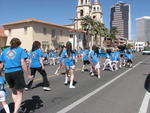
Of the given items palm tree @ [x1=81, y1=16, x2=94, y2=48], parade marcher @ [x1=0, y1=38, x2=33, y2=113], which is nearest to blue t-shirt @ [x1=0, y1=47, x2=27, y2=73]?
parade marcher @ [x1=0, y1=38, x2=33, y2=113]

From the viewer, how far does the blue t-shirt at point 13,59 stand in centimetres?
483

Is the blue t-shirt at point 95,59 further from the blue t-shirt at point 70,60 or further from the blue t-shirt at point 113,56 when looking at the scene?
the blue t-shirt at point 113,56

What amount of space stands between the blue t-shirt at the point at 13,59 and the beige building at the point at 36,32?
40.5 meters

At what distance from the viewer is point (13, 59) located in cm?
484

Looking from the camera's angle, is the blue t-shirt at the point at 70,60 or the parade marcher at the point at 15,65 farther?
the blue t-shirt at the point at 70,60

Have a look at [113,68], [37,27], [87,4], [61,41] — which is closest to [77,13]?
[87,4]

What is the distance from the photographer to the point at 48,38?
1937 inches

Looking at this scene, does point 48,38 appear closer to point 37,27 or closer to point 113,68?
point 37,27

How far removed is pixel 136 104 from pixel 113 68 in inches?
404

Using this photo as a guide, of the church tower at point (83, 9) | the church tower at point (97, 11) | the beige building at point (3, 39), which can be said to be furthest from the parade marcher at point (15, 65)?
the church tower at point (97, 11)

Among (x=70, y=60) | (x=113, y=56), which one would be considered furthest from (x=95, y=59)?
(x=113, y=56)

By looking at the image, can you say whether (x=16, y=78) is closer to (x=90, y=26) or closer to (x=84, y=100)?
(x=84, y=100)

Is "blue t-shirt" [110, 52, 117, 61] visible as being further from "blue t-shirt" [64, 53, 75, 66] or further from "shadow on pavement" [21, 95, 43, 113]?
"shadow on pavement" [21, 95, 43, 113]

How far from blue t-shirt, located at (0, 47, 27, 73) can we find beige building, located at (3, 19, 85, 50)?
1596 inches
